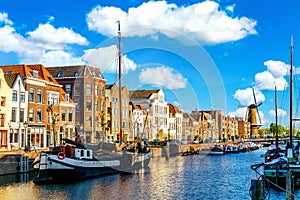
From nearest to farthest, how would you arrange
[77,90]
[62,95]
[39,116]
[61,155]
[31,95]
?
[61,155]
[31,95]
[39,116]
[77,90]
[62,95]

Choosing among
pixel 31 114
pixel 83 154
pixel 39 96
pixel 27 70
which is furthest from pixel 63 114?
pixel 83 154

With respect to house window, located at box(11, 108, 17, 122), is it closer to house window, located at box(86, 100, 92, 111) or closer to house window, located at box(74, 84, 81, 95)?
house window, located at box(74, 84, 81, 95)

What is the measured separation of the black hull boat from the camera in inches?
1737

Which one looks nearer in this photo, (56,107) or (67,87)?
(56,107)

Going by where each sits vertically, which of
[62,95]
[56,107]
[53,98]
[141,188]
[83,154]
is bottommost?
[141,188]

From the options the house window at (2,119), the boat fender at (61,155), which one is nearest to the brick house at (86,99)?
the house window at (2,119)

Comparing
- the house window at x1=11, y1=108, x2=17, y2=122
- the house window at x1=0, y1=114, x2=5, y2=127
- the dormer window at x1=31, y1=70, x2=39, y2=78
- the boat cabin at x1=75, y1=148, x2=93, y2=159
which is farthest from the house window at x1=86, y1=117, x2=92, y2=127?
the boat cabin at x1=75, y1=148, x2=93, y2=159

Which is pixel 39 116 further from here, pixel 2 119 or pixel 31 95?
pixel 2 119

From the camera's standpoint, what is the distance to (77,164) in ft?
149

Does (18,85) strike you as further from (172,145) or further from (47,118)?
(172,145)

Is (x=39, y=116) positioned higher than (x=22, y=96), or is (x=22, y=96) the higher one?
(x=22, y=96)

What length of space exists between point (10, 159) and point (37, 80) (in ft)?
63.0

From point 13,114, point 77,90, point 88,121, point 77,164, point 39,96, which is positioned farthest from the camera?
point 88,121

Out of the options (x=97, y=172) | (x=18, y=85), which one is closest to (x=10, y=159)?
(x=97, y=172)
